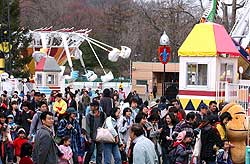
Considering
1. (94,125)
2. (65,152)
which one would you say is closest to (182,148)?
(65,152)

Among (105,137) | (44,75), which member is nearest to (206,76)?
(105,137)

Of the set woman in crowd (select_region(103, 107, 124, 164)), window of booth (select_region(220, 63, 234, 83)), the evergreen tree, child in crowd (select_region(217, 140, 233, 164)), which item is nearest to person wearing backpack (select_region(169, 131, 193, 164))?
child in crowd (select_region(217, 140, 233, 164))

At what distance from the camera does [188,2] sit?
59.3m

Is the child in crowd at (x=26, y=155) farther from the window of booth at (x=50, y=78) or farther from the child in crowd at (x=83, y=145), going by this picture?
the window of booth at (x=50, y=78)

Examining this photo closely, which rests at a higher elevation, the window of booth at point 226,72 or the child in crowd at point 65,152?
the window of booth at point 226,72

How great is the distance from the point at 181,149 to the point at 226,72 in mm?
11218

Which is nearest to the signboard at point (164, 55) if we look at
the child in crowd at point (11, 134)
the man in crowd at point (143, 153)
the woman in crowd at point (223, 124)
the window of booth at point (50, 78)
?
the window of booth at point (50, 78)

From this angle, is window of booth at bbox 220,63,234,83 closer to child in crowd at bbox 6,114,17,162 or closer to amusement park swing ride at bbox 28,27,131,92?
child in crowd at bbox 6,114,17,162

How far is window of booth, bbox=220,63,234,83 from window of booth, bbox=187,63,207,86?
24.2 inches

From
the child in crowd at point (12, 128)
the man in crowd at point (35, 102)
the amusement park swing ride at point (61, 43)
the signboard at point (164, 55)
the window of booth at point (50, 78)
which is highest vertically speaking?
the amusement park swing ride at point (61, 43)

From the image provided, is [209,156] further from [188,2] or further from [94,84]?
[188,2]

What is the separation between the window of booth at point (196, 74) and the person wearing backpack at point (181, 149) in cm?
1029

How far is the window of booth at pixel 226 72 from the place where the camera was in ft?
67.3

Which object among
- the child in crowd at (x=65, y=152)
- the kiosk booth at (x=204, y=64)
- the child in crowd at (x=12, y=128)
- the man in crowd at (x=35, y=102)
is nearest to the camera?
the child in crowd at (x=65, y=152)
